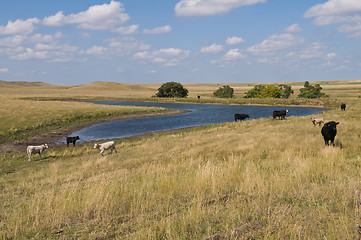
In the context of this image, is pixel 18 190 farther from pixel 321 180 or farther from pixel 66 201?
pixel 321 180

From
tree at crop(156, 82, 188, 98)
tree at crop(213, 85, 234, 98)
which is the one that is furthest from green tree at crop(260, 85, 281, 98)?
tree at crop(156, 82, 188, 98)

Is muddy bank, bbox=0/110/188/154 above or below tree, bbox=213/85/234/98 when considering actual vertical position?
below

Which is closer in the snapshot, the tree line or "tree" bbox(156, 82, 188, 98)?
the tree line

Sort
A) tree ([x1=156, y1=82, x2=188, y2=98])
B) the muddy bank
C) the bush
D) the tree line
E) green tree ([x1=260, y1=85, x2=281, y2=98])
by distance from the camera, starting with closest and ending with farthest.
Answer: the muddy bank
the tree line
green tree ([x1=260, y1=85, x2=281, y2=98])
the bush
tree ([x1=156, y1=82, x2=188, y2=98])

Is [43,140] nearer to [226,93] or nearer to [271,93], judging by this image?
[271,93]

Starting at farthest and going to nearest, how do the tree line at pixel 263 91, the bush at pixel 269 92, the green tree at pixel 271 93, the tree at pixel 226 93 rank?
the tree at pixel 226 93
the bush at pixel 269 92
the green tree at pixel 271 93
the tree line at pixel 263 91

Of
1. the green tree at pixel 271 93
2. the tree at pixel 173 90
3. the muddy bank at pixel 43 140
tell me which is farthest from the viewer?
the tree at pixel 173 90

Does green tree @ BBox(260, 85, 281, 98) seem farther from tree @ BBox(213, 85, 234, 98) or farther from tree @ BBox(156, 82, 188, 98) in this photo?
tree @ BBox(156, 82, 188, 98)

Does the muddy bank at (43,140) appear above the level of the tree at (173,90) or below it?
below

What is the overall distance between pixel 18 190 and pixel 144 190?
5.78 meters

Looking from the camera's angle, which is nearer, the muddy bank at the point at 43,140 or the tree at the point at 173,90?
A: the muddy bank at the point at 43,140

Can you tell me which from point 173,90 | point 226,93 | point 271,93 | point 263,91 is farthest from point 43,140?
point 226,93

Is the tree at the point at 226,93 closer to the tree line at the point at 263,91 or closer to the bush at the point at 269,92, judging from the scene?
the tree line at the point at 263,91

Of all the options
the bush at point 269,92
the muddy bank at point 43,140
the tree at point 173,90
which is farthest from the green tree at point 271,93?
the muddy bank at point 43,140
